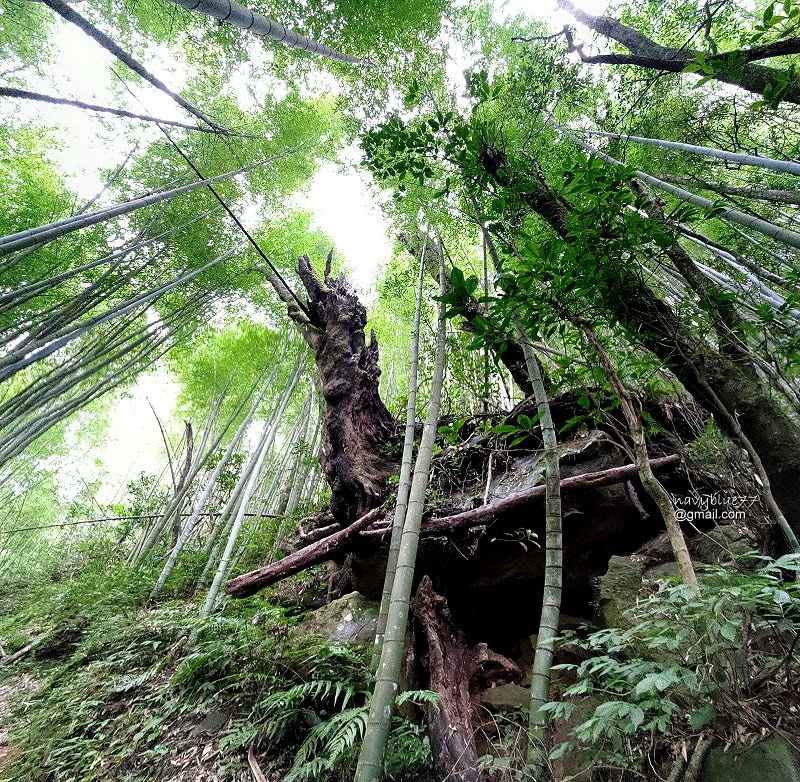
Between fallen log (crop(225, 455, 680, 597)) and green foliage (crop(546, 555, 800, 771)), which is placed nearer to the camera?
green foliage (crop(546, 555, 800, 771))

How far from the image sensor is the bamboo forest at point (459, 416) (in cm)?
133

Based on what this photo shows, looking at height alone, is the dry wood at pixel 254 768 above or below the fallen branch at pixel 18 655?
below

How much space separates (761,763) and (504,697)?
1442mm

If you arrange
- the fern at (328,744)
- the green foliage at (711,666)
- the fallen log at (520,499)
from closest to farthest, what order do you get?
the green foliage at (711,666)
the fern at (328,744)
the fallen log at (520,499)

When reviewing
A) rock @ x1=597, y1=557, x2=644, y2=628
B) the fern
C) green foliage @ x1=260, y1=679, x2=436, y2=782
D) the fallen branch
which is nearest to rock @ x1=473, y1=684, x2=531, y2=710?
green foliage @ x1=260, y1=679, x2=436, y2=782

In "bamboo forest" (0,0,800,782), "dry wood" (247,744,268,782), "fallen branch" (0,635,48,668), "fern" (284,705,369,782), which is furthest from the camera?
"fallen branch" (0,635,48,668)

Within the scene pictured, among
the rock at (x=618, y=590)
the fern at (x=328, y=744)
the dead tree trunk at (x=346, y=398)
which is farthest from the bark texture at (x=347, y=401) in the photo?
the rock at (x=618, y=590)

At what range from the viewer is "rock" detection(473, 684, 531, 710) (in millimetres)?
2145

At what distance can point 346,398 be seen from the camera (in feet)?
11.5

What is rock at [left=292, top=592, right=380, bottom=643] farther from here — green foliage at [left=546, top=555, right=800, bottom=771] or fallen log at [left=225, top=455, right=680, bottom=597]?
green foliage at [left=546, top=555, right=800, bottom=771]

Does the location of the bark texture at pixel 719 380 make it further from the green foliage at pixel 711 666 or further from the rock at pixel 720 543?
the green foliage at pixel 711 666

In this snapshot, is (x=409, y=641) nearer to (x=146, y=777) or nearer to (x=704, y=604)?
(x=146, y=777)

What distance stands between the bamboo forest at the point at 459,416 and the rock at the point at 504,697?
0.07 ft

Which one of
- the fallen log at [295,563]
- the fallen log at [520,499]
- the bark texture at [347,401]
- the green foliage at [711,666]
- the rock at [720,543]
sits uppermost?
the bark texture at [347,401]
